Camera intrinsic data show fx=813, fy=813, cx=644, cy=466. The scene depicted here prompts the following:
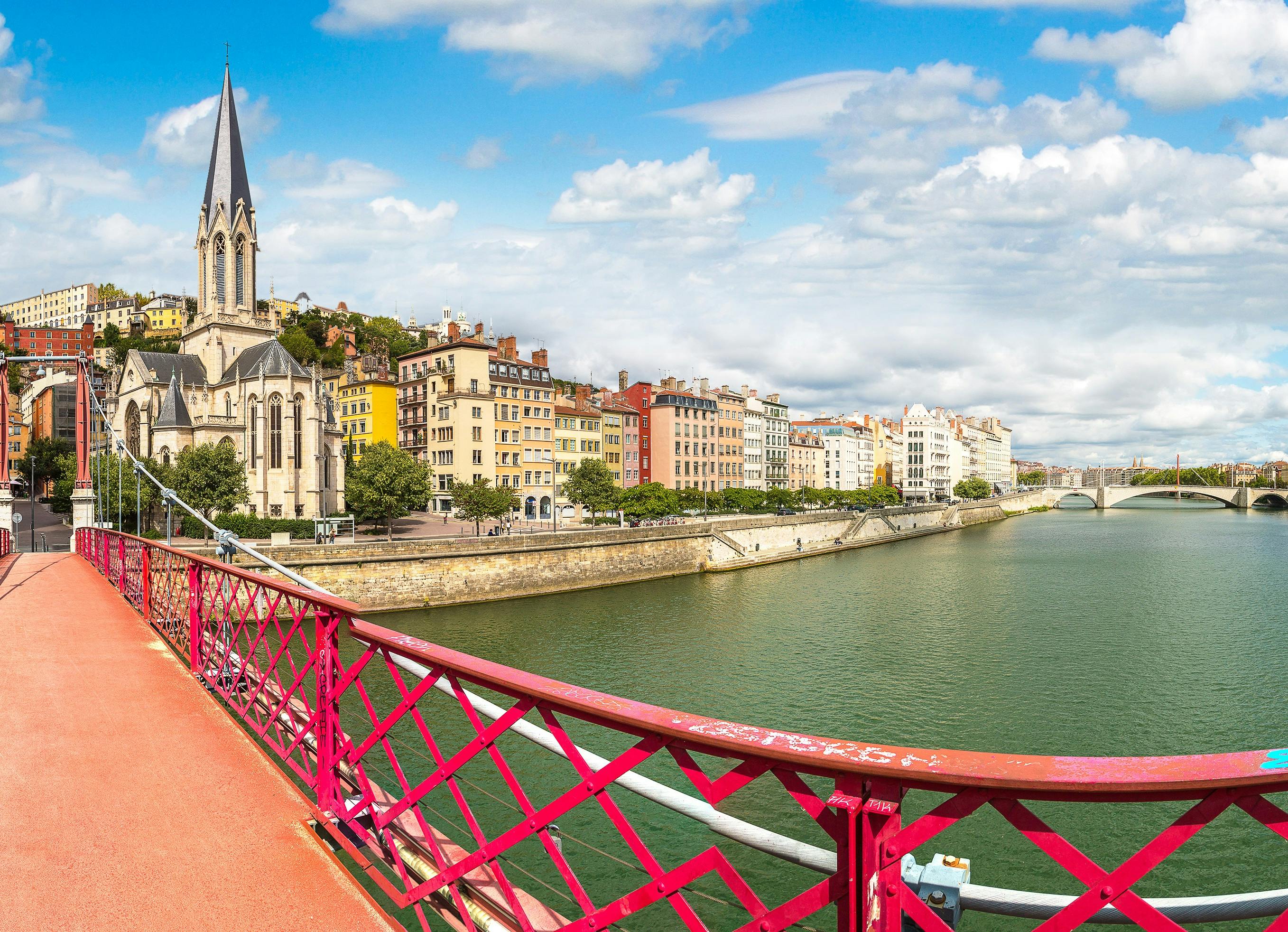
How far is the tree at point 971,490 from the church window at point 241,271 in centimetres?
11034

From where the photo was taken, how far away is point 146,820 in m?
4.70

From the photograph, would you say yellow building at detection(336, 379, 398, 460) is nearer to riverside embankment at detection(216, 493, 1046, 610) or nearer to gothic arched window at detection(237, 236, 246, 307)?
gothic arched window at detection(237, 236, 246, 307)

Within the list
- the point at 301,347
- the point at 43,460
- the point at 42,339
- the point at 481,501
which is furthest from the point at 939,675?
the point at 42,339

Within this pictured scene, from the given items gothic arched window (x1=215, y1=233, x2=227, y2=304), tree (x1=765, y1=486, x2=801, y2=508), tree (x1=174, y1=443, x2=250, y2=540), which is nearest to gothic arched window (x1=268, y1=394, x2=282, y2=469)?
tree (x1=174, y1=443, x2=250, y2=540)

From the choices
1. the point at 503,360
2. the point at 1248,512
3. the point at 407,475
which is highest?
the point at 503,360

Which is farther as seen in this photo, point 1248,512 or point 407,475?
point 1248,512

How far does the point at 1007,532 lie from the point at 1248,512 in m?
66.5

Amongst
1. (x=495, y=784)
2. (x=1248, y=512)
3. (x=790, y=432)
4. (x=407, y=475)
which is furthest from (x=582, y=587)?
(x=1248, y=512)

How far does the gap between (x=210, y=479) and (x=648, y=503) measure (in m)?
28.1

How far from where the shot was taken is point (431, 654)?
12.1ft

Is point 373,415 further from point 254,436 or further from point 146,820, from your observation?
point 146,820

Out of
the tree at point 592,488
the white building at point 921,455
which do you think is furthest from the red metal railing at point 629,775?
the white building at point 921,455

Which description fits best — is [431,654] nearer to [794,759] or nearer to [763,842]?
[763,842]

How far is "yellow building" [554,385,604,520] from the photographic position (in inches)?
2571
